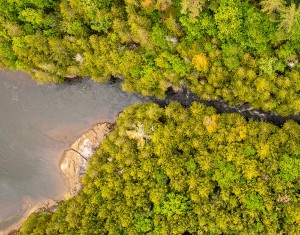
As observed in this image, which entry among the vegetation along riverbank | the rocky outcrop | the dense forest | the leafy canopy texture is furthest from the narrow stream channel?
the leafy canopy texture

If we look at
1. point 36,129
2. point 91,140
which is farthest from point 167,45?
point 36,129

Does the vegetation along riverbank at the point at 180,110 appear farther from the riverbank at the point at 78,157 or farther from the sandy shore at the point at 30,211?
the sandy shore at the point at 30,211

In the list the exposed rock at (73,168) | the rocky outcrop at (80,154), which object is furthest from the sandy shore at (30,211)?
the exposed rock at (73,168)

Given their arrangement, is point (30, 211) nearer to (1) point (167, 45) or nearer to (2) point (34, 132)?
(2) point (34, 132)

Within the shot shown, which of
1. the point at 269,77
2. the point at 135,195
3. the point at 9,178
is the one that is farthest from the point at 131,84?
the point at 9,178

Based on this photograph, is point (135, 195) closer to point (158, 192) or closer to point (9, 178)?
point (158, 192)

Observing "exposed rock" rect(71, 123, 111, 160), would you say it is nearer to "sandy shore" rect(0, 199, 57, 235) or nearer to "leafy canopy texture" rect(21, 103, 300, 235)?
"leafy canopy texture" rect(21, 103, 300, 235)
